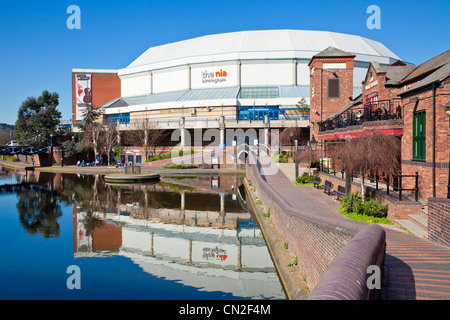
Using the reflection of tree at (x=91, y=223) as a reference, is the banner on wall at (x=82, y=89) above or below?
above

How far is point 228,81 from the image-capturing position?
207ft

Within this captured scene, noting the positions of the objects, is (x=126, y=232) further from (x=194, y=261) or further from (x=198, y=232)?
(x=194, y=261)

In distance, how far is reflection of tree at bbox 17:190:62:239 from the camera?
17.7 meters

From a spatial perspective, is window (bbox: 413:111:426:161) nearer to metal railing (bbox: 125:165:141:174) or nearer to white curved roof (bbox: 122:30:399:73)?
metal railing (bbox: 125:165:141:174)

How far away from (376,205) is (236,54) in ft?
177

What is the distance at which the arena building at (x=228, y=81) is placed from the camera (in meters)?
55.6

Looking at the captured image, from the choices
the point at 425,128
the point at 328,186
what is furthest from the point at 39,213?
the point at 425,128

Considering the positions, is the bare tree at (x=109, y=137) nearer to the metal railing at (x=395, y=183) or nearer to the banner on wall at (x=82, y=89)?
the banner on wall at (x=82, y=89)

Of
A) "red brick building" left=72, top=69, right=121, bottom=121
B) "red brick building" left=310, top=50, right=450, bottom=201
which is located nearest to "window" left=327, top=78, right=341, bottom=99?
"red brick building" left=310, top=50, right=450, bottom=201

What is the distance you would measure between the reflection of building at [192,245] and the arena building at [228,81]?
3117 cm

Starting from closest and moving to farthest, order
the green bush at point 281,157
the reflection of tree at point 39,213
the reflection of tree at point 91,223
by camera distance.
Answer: the reflection of tree at point 91,223 < the reflection of tree at point 39,213 < the green bush at point 281,157

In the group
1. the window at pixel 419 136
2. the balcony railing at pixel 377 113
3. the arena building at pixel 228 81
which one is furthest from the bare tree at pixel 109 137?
the window at pixel 419 136

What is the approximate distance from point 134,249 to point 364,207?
352 inches

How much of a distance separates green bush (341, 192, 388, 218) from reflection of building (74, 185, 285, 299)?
3.37 metres
